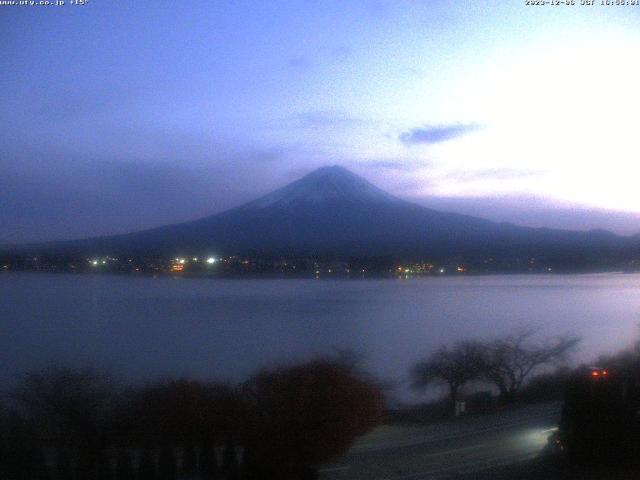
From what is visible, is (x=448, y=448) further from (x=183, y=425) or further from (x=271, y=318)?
(x=271, y=318)

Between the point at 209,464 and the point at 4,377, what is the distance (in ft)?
8.56

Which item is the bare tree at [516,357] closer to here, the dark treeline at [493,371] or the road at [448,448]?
the dark treeline at [493,371]

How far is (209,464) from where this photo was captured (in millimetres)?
3971

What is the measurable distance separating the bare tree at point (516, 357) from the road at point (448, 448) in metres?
1.56

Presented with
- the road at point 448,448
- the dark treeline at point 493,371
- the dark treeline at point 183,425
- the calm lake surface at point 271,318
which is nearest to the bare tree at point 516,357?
the dark treeline at point 493,371

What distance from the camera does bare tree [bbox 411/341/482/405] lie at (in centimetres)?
737

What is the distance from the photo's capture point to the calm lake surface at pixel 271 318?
6.59 metres

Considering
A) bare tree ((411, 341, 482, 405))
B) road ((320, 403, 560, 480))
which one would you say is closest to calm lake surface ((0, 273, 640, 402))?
bare tree ((411, 341, 482, 405))

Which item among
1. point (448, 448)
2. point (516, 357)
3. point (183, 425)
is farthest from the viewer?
point (516, 357)

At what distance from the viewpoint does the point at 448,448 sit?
4.61 meters

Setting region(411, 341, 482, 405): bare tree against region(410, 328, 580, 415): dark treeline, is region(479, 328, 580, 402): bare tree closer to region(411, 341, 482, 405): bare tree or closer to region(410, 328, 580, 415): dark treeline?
region(410, 328, 580, 415): dark treeline

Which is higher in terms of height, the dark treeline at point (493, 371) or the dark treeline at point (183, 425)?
the dark treeline at point (183, 425)

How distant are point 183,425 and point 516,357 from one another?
4800 mm

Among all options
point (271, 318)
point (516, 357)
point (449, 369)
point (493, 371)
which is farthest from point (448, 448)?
point (271, 318)
